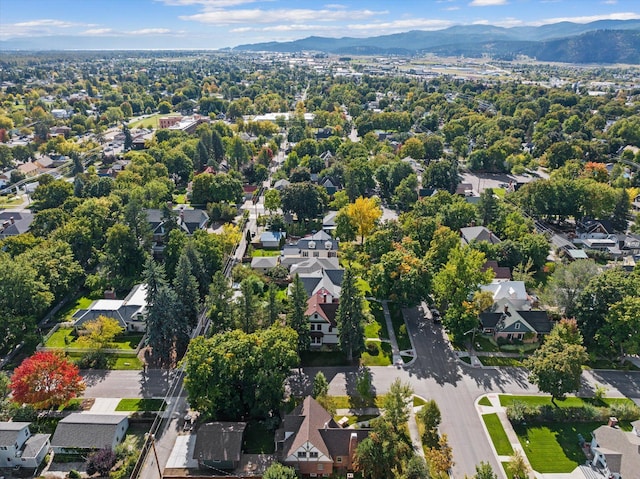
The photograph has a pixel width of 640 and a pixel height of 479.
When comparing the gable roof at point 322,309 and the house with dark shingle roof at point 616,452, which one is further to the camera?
the gable roof at point 322,309

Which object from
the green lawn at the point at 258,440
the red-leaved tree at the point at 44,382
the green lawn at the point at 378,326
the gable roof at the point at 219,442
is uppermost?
the red-leaved tree at the point at 44,382

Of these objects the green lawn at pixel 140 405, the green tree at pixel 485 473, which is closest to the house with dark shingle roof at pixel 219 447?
the green lawn at pixel 140 405

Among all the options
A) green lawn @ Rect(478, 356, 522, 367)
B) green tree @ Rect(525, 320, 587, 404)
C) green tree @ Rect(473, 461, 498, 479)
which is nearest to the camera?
green tree @ Rect(473, 461, 498, 479)

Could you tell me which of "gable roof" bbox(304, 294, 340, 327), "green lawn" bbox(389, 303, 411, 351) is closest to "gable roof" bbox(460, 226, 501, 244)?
"green lawn" bbox(389, 303, 411, 351)

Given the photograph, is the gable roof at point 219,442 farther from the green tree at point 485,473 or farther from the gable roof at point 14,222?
the gable roof at point 14,222

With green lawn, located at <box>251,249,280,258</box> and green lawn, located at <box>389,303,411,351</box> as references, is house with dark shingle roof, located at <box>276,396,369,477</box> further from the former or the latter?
green lawn, located at <box>251,249,280,258</box>

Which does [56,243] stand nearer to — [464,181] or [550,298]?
[550,298]
